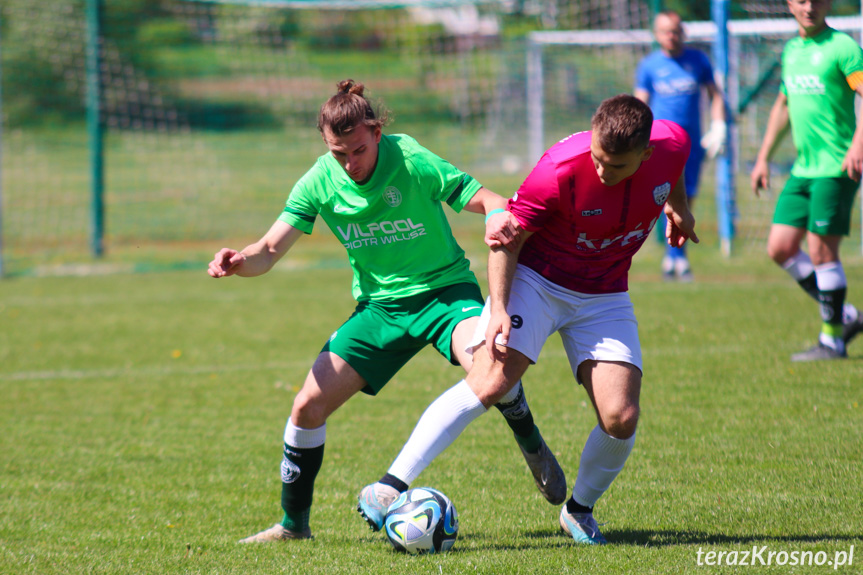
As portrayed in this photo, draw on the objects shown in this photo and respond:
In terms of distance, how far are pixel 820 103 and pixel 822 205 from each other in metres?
0.70

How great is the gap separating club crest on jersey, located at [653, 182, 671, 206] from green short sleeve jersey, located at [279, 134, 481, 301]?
0.75 m

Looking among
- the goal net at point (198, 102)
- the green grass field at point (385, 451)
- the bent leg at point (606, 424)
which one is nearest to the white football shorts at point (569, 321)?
the bent leg at point (606, 424)

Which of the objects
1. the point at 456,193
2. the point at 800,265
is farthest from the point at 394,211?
the point at 800,265

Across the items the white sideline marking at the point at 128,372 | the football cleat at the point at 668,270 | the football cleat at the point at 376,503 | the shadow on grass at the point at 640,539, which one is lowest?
the football cleat at the point at 668,270

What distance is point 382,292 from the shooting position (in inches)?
159

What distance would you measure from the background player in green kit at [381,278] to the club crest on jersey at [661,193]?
61 cm

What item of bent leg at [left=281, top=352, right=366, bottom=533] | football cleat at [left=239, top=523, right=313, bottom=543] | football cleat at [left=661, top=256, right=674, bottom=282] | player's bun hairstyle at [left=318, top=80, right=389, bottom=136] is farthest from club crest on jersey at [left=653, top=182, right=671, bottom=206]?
football cleat at [left=661, top=256, right=674, bottom=282]

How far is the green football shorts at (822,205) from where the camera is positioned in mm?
6207

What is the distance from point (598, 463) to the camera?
3.69 meters

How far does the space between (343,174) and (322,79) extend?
15.7m

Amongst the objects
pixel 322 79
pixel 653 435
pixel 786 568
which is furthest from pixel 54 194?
pixel 786 568

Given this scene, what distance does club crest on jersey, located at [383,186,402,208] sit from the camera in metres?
3.92

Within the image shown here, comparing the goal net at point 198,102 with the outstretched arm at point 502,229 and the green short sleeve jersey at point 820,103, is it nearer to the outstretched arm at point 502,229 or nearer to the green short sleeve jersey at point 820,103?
the green short sleeve jersey at point 820,103

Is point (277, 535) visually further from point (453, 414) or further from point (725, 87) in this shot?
point (725, 87)
